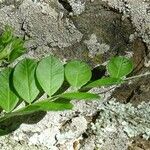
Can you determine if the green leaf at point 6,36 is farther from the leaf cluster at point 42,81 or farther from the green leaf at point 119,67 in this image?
the green leaf at point 119,67

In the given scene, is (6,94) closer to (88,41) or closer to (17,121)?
(17,121)

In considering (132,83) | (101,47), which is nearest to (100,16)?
(101,47)

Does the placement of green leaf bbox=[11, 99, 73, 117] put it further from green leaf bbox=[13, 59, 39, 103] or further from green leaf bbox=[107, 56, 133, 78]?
green leaf bbox=[107, 56, 133, 78]

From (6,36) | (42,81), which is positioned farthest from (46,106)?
(6,36)

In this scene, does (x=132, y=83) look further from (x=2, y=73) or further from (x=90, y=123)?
(x=2, y=73)

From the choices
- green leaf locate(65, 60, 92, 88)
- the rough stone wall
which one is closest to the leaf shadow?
the rough stone wall

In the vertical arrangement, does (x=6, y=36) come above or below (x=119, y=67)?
above

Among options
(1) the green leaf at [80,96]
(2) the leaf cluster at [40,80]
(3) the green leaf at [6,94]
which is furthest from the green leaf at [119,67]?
(3) the green leaf at [6,94]
